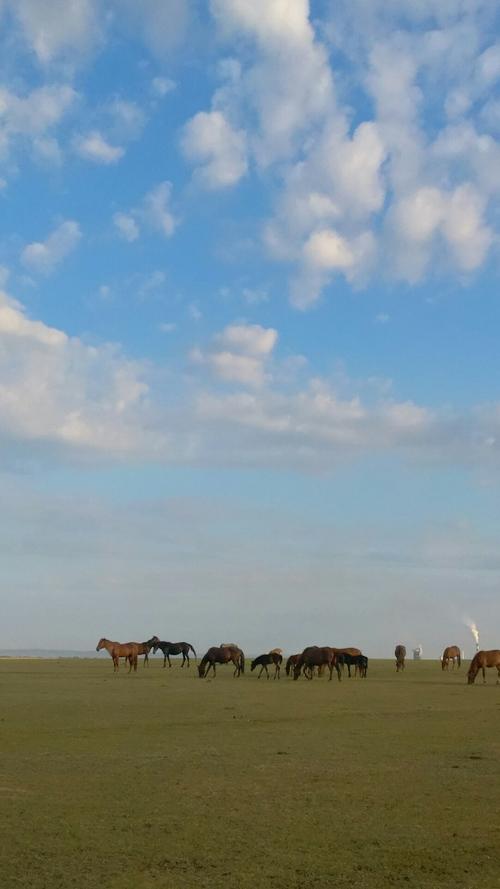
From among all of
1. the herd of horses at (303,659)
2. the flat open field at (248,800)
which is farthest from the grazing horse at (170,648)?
the flat open field at (248,800)

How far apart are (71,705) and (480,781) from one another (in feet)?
43.1

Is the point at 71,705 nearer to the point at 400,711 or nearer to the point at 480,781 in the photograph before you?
the point at 400,711

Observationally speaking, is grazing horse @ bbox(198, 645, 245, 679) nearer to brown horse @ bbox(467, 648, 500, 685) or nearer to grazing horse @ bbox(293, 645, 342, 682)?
grazing horse @ bbox(293, 645, 342, 682)

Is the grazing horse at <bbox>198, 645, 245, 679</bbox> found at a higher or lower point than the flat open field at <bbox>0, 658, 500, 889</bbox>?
higher

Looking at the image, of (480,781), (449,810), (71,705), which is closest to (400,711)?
(71,705)

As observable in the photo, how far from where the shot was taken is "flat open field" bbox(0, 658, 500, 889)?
7.66 meters

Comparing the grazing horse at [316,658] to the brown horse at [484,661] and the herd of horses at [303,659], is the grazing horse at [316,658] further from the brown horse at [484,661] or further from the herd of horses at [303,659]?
the brown horse at [484,661]

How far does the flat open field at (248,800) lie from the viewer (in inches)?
302

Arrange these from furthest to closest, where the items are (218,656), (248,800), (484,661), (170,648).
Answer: (170,648), (218,656), (484,661), (248,800)

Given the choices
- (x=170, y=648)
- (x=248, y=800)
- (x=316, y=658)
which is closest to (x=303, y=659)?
(x=316, y=658)

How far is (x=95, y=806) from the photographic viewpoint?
32.8 feet

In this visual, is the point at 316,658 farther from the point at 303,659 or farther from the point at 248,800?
the point at 248,800

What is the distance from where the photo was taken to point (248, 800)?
10.3 m

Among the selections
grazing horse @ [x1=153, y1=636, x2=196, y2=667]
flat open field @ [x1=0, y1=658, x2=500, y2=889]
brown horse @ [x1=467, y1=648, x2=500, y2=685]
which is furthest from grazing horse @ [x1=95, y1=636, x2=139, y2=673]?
flat open field @ [x1=0, y1=658, x2=500, y2=889]
